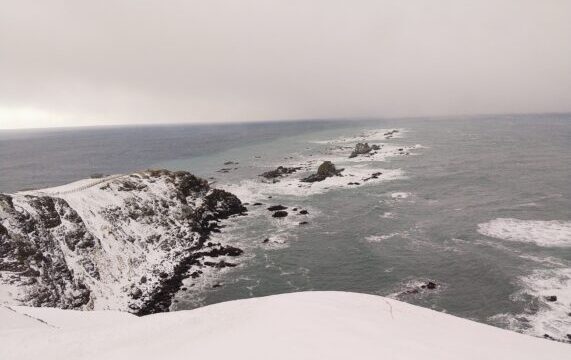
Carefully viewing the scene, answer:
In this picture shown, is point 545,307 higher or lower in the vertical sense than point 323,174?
lower

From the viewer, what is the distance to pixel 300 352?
29.5 ft

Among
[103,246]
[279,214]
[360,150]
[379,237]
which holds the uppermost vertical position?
[360,150]

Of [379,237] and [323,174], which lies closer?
[379,237]

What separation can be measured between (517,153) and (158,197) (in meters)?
93.2

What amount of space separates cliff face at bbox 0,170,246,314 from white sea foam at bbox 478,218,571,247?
97.1ft

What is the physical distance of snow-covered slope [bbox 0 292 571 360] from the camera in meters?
9.48

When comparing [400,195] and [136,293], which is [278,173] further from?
[136,293]

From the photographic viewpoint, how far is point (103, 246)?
33719 millimetres

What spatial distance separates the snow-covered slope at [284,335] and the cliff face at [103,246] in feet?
Result: 50.9

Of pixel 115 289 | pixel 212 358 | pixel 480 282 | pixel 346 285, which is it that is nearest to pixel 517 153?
pixel 480 282

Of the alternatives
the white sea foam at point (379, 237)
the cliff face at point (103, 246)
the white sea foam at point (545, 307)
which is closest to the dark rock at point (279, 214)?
the cliff face at point (103, 246)

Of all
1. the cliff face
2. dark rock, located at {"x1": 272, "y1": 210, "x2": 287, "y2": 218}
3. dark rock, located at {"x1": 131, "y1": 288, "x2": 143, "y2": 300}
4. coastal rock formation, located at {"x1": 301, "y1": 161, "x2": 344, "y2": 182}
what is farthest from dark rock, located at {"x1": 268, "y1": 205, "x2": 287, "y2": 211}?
dark rock, located at {"x1": 131, "y1": 288, "x2": 143, "y2": 300}

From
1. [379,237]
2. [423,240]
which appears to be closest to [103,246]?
[379,237]

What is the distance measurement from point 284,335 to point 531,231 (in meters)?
40.9
